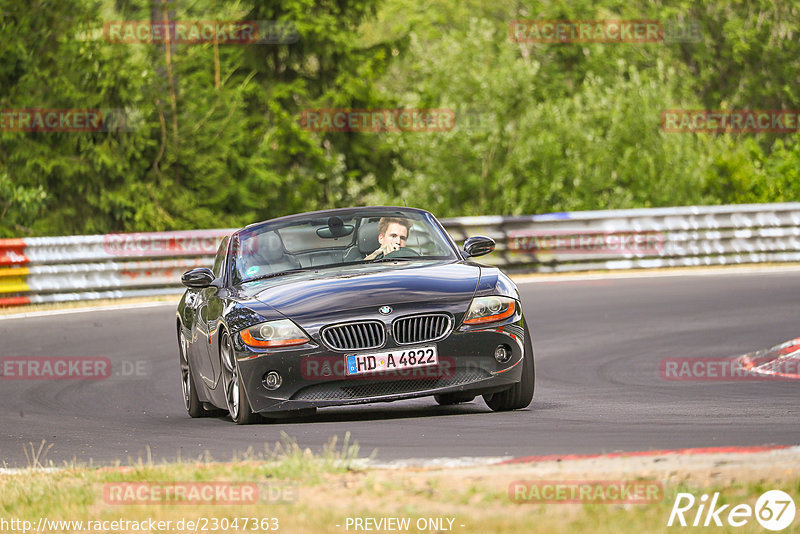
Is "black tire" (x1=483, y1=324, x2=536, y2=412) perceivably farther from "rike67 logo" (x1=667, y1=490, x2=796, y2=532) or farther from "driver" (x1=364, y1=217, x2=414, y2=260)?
"rike67 logo" (x1=667, y1=490, x2=796, y2=532)

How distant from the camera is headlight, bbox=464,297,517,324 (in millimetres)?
8516

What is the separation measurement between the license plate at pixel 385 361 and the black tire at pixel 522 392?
0.81 m

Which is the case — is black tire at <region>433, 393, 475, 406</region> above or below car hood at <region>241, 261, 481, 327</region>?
below

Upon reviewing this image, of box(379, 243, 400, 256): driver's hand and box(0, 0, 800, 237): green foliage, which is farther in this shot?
box(0, 0, 800, 237): green foliage

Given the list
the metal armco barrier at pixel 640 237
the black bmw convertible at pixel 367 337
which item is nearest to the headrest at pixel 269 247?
the black bmw convertible at pixel 367 337

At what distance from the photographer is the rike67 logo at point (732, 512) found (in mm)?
4840

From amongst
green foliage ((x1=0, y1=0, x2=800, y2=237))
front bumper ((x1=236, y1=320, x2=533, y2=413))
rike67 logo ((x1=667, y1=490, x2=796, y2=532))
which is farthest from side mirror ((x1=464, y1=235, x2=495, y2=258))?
green foliage ((x1=0, y1=0, x2=800, y2=237))

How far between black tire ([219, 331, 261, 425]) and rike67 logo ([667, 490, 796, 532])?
405 centimetres

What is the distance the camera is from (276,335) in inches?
332

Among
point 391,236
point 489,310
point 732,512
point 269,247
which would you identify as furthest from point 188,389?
point 732,512

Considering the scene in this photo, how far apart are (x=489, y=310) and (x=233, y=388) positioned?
1.74 meters

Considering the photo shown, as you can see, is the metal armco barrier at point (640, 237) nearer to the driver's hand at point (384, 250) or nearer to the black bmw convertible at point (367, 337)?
the driver's hand at point (384, 250)

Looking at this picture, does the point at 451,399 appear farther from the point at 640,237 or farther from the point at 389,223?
the point at 640,237

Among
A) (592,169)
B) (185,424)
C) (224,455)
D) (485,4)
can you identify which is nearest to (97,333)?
(185,424)
